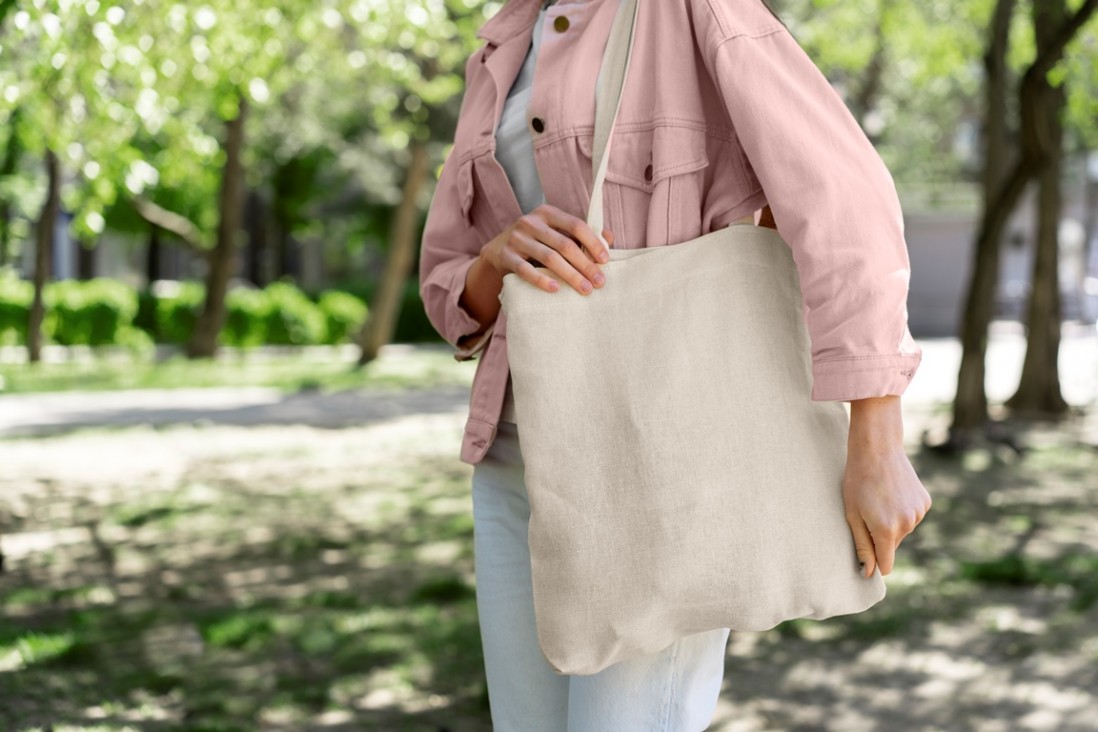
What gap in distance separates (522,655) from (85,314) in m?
22.5

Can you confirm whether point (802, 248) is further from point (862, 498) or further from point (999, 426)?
point (999, 426)

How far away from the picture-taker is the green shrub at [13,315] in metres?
22.0

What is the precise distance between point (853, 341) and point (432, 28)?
8.00m

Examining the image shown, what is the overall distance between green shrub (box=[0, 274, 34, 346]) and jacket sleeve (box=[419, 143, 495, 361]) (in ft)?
71.2

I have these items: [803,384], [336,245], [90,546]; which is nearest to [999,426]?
[90,546]

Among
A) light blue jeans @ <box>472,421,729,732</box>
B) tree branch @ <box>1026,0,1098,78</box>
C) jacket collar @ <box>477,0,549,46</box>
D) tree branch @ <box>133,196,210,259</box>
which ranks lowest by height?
light blue jeans @ <box>472,421,729,732</box>

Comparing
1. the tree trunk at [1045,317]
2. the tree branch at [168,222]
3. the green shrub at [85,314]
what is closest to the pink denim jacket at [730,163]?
the tree trunk at [1045,317]

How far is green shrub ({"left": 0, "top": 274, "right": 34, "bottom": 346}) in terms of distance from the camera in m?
22.0

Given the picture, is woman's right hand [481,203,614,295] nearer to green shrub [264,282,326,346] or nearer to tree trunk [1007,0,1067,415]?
tree trunk [1007,0,1067,415]

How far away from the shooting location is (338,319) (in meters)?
25.3

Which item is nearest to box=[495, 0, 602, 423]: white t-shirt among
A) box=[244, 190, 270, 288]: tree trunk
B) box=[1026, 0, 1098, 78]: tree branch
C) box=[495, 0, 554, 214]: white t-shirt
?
box=[495, 0, 554, 214]: white t-shirt

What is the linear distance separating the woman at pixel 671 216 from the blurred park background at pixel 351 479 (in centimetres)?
86

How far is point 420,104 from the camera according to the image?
1795 cm

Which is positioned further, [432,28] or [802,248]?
[432,28]
